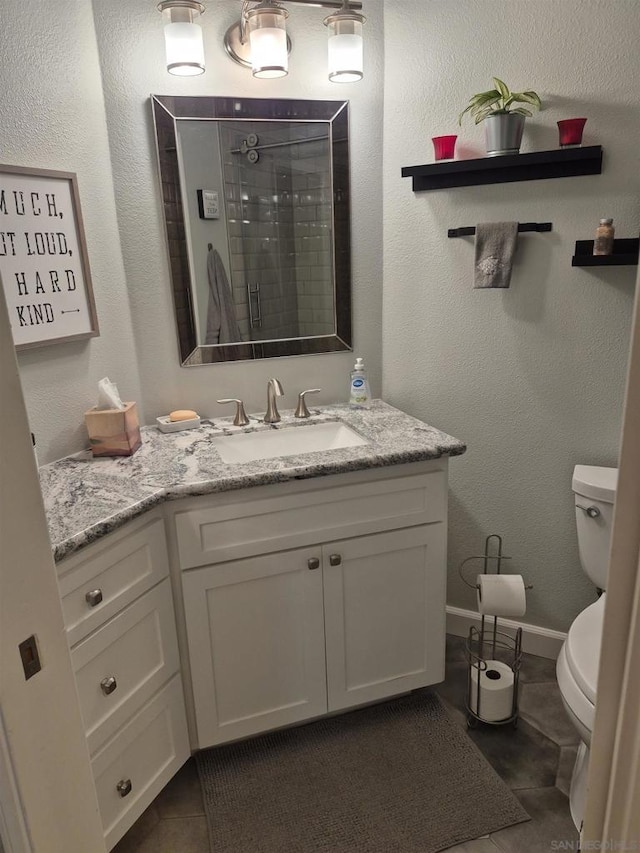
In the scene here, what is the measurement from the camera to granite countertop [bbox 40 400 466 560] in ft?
4.64

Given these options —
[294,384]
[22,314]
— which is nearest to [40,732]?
[22,314]

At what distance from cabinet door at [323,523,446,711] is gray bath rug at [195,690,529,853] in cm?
12

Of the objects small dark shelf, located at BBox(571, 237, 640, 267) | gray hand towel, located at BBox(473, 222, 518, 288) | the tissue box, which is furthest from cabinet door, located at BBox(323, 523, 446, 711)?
small dark shelf, located at BBox(571, 237, 640, 267)

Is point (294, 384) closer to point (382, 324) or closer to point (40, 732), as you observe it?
point (382, 324)

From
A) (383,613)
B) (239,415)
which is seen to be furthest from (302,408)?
(383,613)

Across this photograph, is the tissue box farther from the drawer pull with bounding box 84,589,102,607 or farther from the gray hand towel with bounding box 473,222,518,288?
the gray hand towel with bounding box 473,222,518,288

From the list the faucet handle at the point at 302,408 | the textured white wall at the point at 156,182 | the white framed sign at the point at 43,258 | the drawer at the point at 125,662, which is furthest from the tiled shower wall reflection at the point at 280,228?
the drawer at the point at 125,662

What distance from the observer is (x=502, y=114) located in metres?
1.74

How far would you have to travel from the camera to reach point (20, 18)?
61.5 inches

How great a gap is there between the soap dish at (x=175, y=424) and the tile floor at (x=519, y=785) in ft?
3.41

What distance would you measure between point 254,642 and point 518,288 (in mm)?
1375

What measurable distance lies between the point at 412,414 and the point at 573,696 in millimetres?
1118

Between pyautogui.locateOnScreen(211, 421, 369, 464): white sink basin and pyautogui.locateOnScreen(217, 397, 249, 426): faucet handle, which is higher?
pyautogui.locateOnScreen(217, 397, 249, 426): faucet handle

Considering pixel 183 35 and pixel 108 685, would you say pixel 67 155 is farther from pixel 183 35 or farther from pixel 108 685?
pixel 108 685
